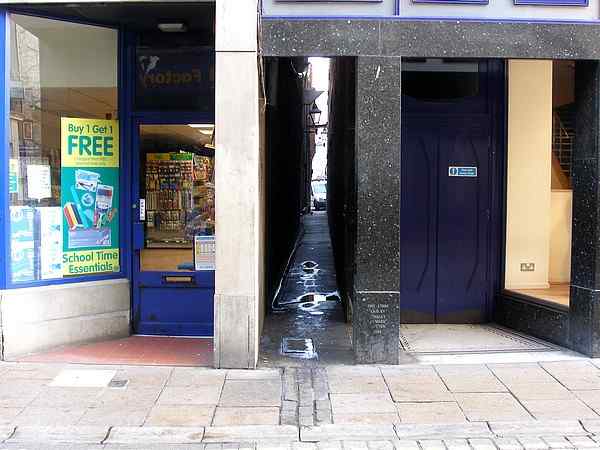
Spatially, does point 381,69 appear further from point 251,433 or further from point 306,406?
point 251,433

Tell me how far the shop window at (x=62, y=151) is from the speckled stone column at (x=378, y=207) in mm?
3117

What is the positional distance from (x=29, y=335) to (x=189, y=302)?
1821 mm

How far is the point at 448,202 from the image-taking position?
8.27 m

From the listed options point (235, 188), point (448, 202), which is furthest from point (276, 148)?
point (235, 188)

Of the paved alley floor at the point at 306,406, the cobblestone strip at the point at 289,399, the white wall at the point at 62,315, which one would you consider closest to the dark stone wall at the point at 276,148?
the white wall at the point at 62,315

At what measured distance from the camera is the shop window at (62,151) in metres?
6.91

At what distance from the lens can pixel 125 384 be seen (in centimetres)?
584

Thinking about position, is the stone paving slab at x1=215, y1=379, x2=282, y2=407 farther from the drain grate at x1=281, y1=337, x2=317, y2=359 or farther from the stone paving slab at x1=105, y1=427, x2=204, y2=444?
the drain grate at x1=281, y1=337, x2=317, y2=359

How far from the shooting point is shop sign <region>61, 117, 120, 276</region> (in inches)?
288

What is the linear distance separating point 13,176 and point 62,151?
67 centimetres

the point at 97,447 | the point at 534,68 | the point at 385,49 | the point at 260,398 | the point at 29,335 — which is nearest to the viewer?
the point at 97,447

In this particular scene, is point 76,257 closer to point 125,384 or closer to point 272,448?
point 125,384

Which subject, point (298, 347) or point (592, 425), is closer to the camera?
point (592, 425)

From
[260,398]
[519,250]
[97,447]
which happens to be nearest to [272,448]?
[260,398]
